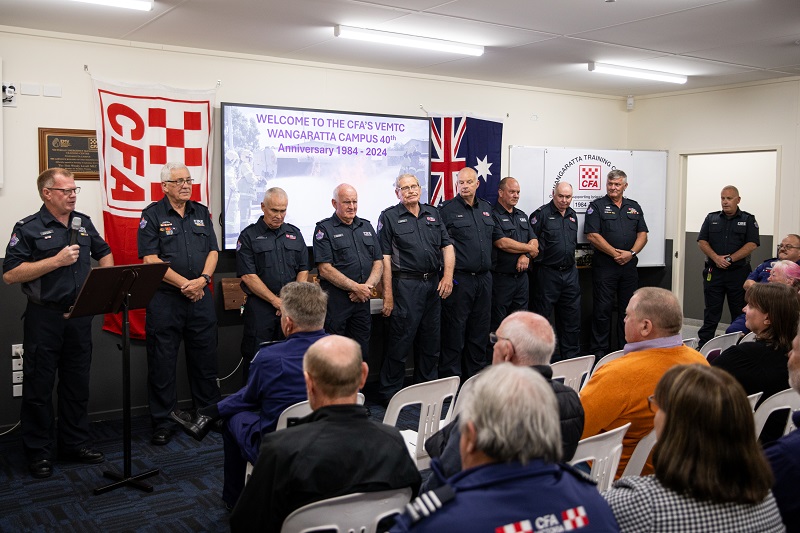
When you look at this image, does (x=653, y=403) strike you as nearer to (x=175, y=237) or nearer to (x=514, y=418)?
(x=514, y=418)

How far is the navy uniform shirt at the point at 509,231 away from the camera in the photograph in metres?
7.20

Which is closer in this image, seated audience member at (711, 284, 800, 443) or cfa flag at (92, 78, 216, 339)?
seated audience member at (711, 284, 800, 443)

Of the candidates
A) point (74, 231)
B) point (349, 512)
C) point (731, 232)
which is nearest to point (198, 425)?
point (349, 512)

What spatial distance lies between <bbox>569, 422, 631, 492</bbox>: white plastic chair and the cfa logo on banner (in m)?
5.93

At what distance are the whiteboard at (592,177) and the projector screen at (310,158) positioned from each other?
51.1 inches

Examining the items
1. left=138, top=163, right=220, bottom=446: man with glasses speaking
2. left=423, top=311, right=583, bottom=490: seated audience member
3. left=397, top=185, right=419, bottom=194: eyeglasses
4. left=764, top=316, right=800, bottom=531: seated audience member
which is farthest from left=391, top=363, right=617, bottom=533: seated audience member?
left=397, top=185, right=419, bottom=194: eyeglasses

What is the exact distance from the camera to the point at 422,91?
24.3ft

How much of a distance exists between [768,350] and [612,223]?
15.1ft

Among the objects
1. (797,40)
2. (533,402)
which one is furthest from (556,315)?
(533,402)

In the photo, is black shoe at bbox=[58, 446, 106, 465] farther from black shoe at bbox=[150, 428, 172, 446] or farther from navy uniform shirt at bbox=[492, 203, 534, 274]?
navy uniform shirt at bbox=[492, 203, 534, 274]

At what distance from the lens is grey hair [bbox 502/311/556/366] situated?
2.77 m

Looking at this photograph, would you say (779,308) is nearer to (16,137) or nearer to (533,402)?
(533,402)

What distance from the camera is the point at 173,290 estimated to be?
5.32 m

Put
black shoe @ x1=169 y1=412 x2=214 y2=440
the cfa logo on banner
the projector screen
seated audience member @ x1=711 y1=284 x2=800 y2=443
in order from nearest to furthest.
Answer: seated audience member @ x1=711 y1=284 x2=800 y2=443 < black shoe @ x1=169 y1=412 x2=214 y2=440 < the projector screen < the cfa logo on banner
